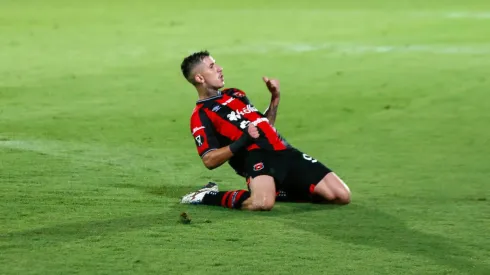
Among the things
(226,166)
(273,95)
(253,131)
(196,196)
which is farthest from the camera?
(226,166)

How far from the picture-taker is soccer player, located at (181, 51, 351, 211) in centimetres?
767

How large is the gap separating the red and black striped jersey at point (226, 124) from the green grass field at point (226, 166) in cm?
47

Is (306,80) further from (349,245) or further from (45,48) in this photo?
(349,245)

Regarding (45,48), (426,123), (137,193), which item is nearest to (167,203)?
(137,193)

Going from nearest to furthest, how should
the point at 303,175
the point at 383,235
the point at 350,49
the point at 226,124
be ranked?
the point at 383,235, the point at 303,175, the point at 226,124, the point at 350,49

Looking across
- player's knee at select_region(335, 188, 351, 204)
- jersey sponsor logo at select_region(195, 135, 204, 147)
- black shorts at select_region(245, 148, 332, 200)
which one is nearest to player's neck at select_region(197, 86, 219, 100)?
jersey sponsor logo at select_region(195, 135, 204, 147)

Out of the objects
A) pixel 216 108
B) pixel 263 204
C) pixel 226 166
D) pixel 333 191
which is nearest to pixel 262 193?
pixel 263 204

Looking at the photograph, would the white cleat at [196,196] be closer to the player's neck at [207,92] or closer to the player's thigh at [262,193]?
the player's thigh at [262,193]

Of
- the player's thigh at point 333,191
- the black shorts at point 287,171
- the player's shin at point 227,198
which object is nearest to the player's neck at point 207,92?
the black shorts at point 287,171

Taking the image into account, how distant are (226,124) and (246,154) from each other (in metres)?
0.25

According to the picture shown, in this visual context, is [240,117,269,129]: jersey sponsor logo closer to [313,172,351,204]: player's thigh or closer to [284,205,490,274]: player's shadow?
[313,172,351,204]: player's thigh

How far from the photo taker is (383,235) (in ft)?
22.5

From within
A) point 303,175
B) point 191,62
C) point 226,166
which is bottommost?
point 303,175

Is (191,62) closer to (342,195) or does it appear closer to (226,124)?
(226,124)
